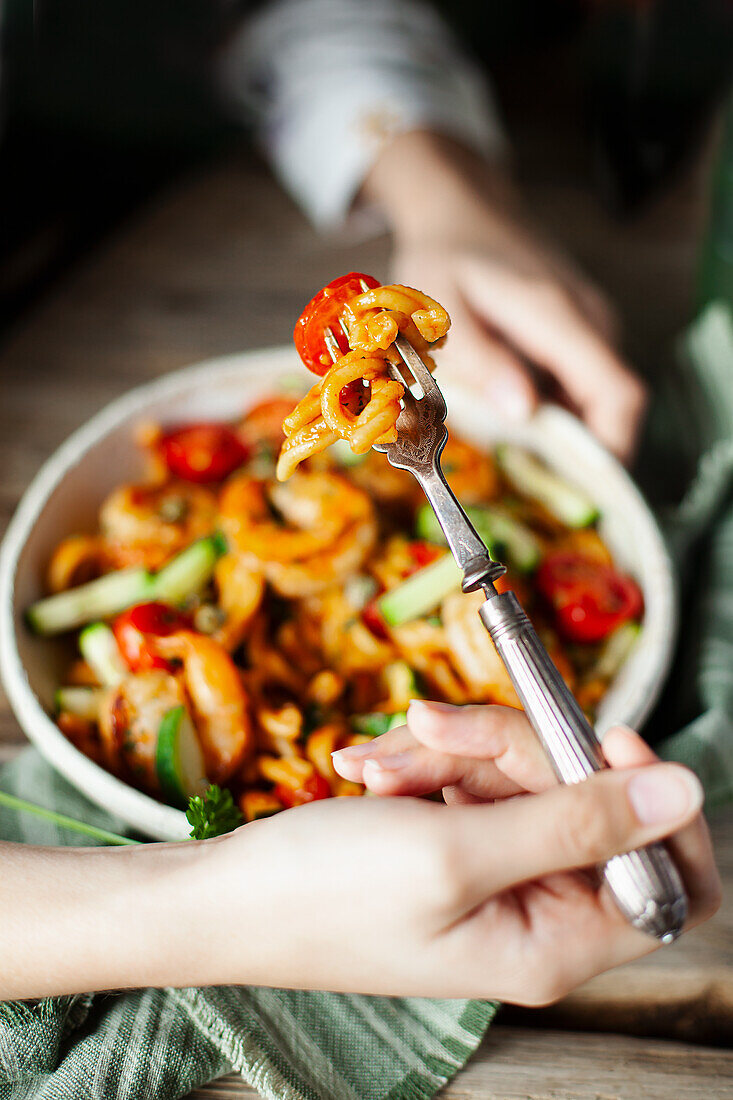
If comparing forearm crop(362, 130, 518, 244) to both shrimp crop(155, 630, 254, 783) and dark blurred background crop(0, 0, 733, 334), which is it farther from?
shrimp crop(155, 630, 254, 783)

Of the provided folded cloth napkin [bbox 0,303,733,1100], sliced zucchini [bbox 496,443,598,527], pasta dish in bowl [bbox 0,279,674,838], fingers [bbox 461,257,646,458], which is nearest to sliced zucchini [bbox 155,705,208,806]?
pasta dish in bowl [bbox 0,279,674,838]

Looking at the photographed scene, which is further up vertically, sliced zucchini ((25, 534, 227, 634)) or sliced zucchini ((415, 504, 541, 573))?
sliced zucchini ((25, 534, 227, 634))

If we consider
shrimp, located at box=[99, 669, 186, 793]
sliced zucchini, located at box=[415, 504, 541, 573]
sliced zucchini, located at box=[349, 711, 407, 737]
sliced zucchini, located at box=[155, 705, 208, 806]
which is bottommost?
sliced zucchini, located at box=[349, 711, 407, 737]

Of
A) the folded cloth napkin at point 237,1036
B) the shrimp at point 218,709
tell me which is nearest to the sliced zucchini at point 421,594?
the shrimp at point 218,709

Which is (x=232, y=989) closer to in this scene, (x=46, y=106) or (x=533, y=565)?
(x=533, y=565)

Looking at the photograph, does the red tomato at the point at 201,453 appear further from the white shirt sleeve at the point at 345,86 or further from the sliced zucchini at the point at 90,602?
the white shirt sleeve at the point at 345,86
